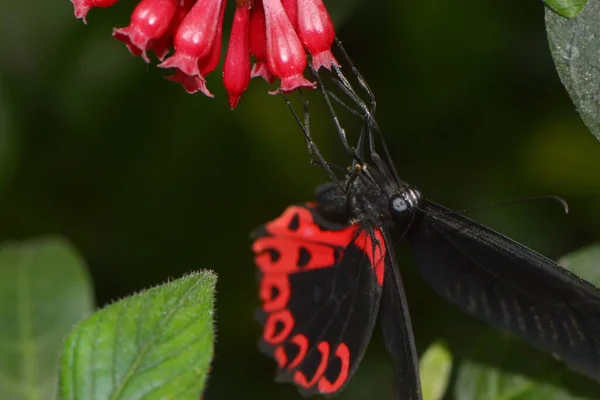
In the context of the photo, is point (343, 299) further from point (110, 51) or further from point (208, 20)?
point (110, 51)

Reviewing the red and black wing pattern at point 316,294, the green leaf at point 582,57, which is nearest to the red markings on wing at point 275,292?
the red and black wing pattern at point 316,294

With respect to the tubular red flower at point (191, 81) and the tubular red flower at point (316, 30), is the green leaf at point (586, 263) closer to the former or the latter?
the tubular red flower at point (316, 30)

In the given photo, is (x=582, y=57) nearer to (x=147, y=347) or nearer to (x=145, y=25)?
(x=145, y=25)

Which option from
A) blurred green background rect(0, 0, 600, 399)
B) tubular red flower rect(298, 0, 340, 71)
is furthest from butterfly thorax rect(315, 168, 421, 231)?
blurred green background rect(0, 0, 600, 399)

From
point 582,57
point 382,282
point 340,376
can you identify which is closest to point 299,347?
point 340,376

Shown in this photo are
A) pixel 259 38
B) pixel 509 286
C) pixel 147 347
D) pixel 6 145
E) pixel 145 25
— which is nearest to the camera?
pixel 147 347

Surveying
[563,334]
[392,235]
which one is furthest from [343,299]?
[563,334]
